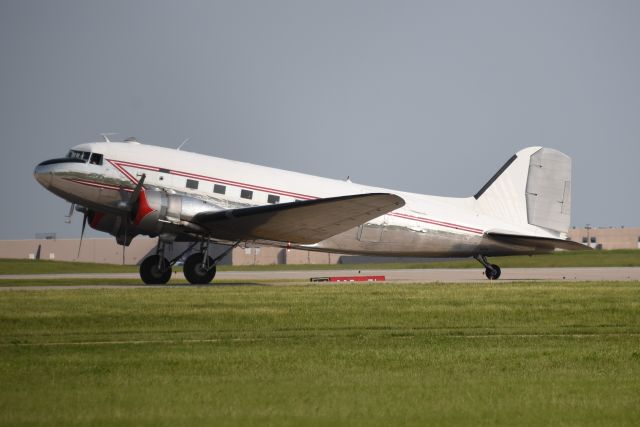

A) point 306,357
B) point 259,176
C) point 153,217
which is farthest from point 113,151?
point 306,357

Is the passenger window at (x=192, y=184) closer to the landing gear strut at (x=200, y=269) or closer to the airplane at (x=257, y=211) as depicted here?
the airplane at (x=257, y=211)

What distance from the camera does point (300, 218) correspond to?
26562 millimetres

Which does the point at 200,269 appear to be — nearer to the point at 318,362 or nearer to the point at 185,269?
the point at 185,269

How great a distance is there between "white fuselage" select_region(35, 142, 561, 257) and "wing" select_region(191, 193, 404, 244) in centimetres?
81

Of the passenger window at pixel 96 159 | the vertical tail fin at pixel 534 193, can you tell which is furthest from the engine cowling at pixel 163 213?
the vertical tail fin at pixel 534 193

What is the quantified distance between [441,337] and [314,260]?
67582 millimetres

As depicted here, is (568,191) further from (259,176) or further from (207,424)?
(207,424)

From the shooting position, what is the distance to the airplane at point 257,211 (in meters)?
25.9

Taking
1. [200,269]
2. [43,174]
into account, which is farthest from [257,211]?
[43,174]

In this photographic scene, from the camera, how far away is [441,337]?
1338 centimetres

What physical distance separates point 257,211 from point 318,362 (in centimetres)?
1508

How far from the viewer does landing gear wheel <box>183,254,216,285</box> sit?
26969mm

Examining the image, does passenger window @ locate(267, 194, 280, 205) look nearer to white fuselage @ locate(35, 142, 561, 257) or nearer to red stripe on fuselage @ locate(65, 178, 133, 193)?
white fuselage @ locate(35, 142, 561, 257)

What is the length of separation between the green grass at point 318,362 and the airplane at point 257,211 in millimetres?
6495
